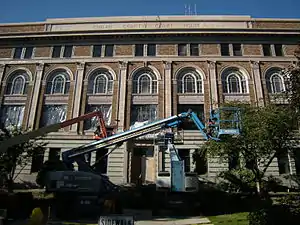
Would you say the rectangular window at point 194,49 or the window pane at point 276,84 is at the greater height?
the rectangular window at point 194,49

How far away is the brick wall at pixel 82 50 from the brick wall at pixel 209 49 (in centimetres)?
1271

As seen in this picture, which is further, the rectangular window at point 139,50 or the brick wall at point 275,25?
the brick wall at point 275,25

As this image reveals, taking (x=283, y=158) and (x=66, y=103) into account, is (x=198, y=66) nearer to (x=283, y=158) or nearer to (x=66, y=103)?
(x=283, y=158)

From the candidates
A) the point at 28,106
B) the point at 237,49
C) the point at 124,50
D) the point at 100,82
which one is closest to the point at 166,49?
the point at 124,50

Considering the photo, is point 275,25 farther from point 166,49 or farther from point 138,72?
point 138,72

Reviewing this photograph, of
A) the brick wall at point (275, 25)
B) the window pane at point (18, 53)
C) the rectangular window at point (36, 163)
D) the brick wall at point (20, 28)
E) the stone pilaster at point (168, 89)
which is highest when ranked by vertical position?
the brick wall at point (275, 25)

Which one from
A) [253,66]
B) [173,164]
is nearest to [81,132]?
[173,164]

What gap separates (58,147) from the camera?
23484mm

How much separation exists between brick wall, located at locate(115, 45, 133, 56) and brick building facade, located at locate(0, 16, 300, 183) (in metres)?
0.11

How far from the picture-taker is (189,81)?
1016 inches

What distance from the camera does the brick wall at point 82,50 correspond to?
1067 inches

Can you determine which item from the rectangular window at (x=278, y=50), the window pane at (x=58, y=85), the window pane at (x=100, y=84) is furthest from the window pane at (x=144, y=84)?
the rectangular window at (x=278, y=50)

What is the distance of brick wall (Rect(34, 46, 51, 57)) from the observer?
27.3 m

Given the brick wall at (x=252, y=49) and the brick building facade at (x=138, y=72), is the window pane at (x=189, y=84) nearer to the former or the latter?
the brick building facade at (x=138, y=72)
